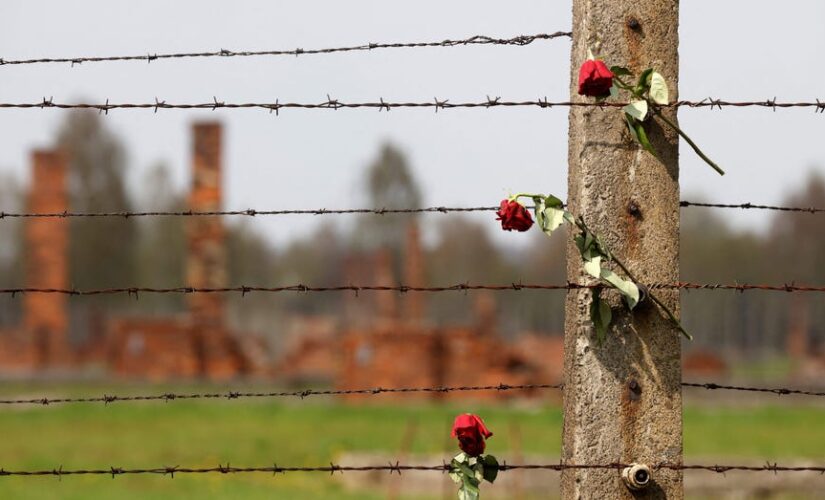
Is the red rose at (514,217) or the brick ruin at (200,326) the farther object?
the brick ruin at (200,326)

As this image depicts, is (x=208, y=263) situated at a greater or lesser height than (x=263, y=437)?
greater

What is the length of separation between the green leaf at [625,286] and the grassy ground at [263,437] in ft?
25.8

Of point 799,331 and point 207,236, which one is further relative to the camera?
point 799,331

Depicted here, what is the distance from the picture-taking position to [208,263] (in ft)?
86.8

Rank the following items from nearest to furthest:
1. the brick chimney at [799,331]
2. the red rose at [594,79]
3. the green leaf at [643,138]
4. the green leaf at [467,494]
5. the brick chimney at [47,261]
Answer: the red rose at [594,79] < the green leaf at [643,138] < the green leaf at [467,494] < the brick chimney at [47,261] < the brick chimney at [799,331]

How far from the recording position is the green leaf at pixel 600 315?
2.96m

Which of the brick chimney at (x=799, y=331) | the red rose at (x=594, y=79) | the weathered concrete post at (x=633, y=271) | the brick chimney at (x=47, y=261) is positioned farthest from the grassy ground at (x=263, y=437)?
the brick chimney at (x=799, y=331)

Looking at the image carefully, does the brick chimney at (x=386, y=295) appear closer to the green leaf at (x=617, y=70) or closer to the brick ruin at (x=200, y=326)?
the brick ruin at (x=200, y=326)

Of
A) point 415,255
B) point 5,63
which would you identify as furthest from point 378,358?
point 5,63

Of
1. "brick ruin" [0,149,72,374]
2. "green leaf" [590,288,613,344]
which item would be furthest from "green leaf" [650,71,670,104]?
"brick ruin" [0,149,72,374]

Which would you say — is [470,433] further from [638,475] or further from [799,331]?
[799,331]

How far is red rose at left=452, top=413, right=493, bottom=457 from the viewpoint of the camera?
3035 millimetres

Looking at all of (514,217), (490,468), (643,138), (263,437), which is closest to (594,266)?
(514,217)

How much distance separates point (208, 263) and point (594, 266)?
2396cm
